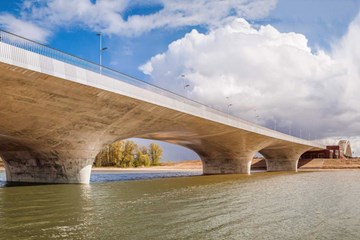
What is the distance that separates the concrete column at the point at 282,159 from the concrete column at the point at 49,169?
5480cm

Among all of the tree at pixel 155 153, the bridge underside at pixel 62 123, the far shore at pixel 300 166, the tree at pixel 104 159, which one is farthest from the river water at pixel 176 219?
the tree at pixel 155 153

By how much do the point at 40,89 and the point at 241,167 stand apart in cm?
4289

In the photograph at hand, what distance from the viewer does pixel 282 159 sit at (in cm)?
8069

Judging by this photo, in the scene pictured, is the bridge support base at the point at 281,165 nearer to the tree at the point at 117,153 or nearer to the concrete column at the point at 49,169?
the tree at the point at 117,153

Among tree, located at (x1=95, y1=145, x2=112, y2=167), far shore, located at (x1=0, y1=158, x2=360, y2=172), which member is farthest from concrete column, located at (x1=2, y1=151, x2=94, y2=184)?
tree, located at (x1=95, y1=145, x2=112, y2=167)

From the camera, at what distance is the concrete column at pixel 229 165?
190 ft

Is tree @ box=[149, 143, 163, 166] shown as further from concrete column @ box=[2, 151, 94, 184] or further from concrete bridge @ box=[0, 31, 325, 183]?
concrete column @ box=[2, 151, 94, 184]

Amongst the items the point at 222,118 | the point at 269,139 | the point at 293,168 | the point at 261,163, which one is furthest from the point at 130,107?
the point at 261,163

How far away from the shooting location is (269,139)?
2148 inches

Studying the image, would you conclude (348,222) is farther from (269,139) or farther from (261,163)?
(261,163)

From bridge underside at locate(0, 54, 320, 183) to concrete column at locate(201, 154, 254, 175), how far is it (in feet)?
58.9

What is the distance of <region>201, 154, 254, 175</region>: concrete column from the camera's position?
190ft

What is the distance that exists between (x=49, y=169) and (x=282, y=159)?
61956 mm

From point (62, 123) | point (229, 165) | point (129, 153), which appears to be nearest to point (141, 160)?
point (129, 153)
